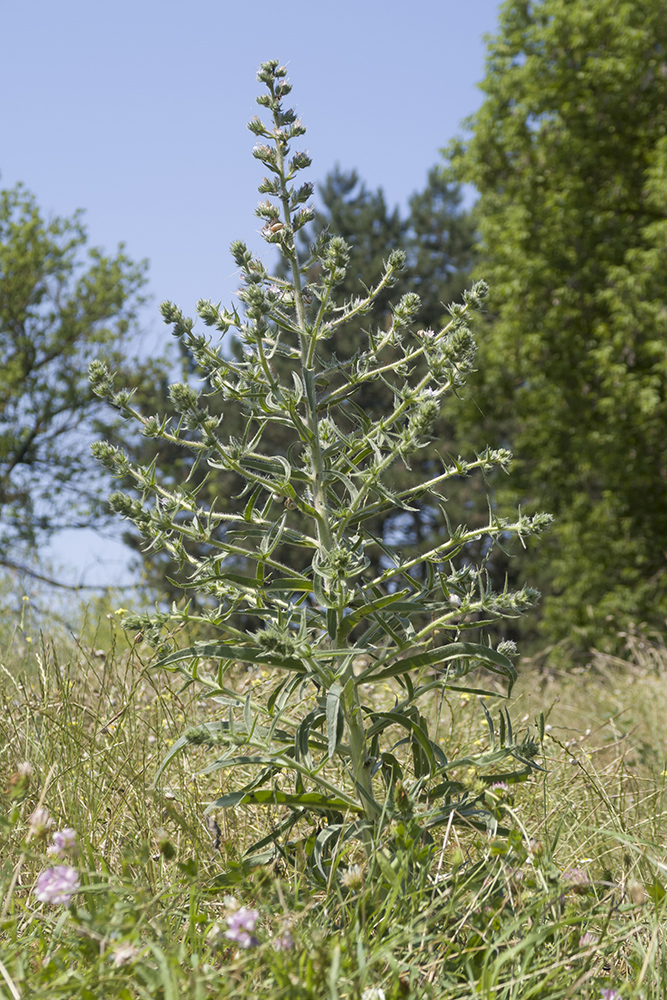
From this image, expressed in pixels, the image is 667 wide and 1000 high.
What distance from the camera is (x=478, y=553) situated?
69.1 ft

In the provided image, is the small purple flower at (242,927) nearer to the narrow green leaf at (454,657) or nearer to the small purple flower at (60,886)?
the small purple flower at (60,886)

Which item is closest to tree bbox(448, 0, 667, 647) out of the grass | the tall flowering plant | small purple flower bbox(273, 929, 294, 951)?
the grass

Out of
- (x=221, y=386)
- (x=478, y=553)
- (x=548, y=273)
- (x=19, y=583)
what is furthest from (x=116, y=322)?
(x=221, y=386)

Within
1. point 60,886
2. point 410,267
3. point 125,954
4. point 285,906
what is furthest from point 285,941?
point 410,267

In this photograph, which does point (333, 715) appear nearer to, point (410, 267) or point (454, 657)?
point (454, 657)

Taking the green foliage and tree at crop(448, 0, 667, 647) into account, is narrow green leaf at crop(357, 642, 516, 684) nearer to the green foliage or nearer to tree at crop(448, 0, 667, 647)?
tree at crop(448, 0, 667, 647)

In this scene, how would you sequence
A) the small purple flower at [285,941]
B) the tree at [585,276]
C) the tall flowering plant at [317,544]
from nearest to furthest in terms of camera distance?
1. the small purple flower at [285,941]
2. the tall flowering plant at [317,544]
3. the tree at [585,276]

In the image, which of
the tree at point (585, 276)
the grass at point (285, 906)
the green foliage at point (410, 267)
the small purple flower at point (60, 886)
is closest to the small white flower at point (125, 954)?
the grass at point (285, 906)

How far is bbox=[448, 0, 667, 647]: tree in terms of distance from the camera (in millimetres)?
12109

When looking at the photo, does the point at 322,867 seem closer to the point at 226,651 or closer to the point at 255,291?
the point at 226,651

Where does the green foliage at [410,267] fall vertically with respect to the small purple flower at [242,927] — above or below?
above

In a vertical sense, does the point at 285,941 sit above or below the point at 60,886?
below

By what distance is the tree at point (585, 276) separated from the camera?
12109 mm

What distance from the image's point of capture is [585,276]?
12.9 m
